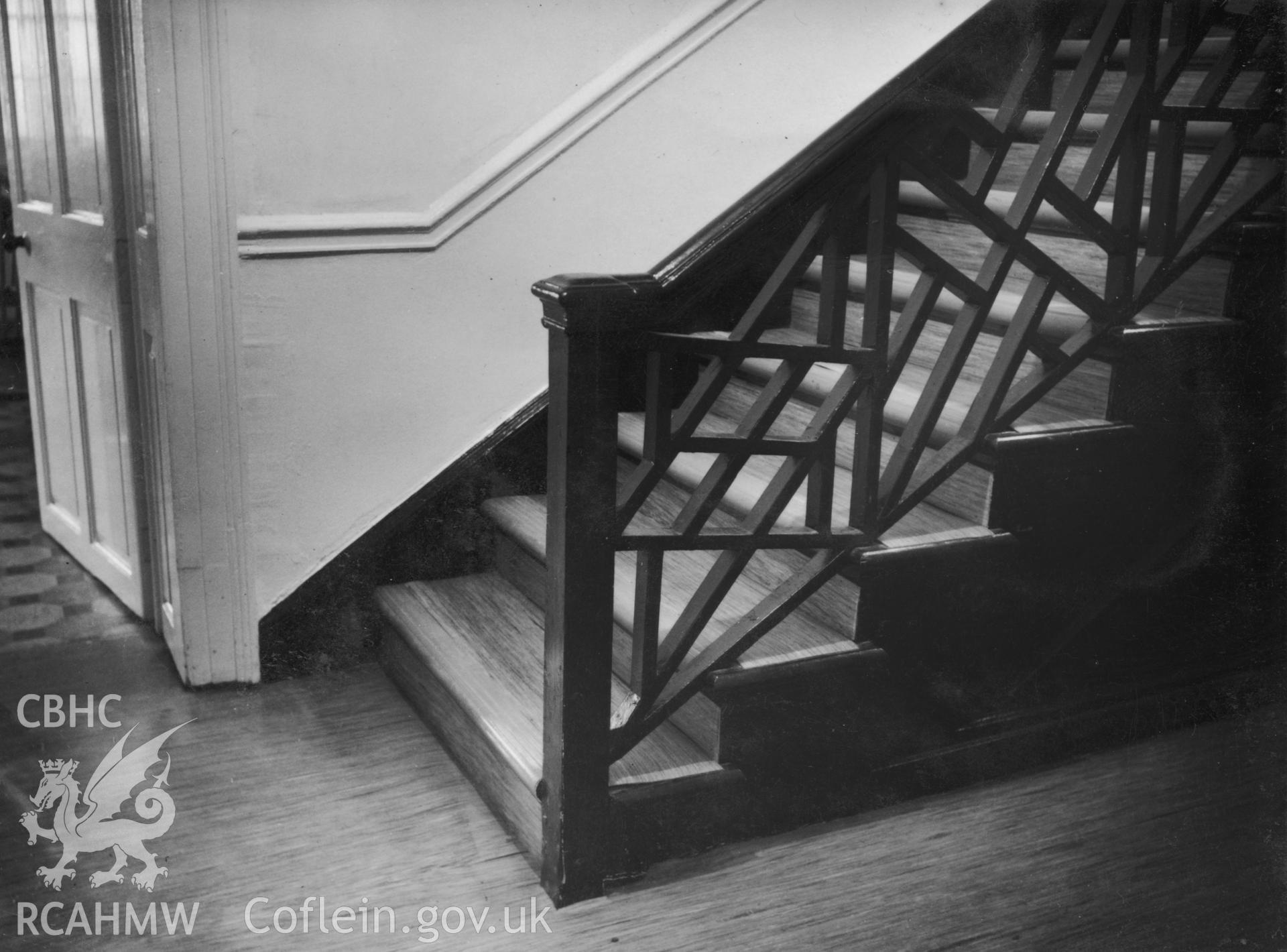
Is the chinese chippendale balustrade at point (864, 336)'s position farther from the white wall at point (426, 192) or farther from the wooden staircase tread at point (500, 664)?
the white wall at point (426, 192)

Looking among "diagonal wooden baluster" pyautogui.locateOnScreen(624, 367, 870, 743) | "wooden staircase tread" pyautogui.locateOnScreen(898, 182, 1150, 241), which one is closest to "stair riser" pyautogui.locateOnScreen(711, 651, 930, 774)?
"diagonal wooden baluster" pyautogui.locateOnScreen(624, 367, 870, 743)

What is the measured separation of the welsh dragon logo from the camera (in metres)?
2.09

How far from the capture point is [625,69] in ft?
9.49

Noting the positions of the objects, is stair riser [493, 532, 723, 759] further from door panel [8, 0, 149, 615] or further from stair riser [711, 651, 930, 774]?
door panel [8, 0, 149, 615]

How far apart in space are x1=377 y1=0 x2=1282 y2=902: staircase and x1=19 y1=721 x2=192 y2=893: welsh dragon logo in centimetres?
60

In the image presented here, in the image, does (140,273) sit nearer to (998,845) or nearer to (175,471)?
(175,471)

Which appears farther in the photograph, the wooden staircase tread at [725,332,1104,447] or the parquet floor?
the wooden staircase tread at [725,332,1104,447]

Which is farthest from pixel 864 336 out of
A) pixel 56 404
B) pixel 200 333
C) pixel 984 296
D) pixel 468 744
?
pixel 56 404

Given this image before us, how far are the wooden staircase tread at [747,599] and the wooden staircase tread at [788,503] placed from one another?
0.08 metres

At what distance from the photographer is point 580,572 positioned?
1940 mm

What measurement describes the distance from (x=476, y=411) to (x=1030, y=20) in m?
1.59

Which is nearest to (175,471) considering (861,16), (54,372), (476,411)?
(476,411)

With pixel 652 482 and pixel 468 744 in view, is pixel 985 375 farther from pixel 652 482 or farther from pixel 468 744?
pixel 468 744

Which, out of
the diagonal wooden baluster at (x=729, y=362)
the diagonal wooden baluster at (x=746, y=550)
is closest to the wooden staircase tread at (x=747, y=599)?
the diagonal wooden baluster at (x=746, y=550)
